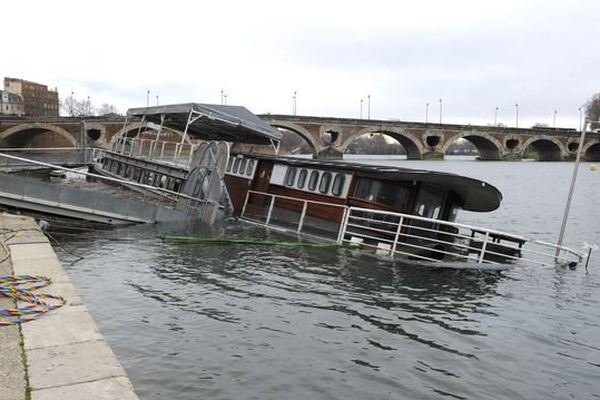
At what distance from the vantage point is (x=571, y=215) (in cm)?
3105

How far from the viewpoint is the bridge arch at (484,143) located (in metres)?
99.3

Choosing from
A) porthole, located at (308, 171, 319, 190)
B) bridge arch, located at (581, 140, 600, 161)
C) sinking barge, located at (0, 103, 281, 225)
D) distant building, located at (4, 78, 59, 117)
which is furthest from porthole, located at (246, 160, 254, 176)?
distant building, located at (4, 78, 59, 117)

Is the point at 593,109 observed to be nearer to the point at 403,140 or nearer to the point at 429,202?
the point at 403,140

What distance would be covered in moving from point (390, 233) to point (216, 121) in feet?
36.2

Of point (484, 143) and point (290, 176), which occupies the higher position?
point (484, 143)

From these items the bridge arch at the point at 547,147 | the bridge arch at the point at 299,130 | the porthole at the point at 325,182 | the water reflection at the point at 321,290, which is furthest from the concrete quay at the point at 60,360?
the bridge arch at the point at 547,147

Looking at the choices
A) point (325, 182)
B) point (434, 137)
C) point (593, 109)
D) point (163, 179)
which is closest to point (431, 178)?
point (325, 182)

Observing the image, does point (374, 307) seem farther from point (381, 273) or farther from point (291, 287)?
point (381, 273)

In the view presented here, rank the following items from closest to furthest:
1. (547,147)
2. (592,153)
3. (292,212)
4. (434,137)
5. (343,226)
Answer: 1. (343,226)
2. (292,212)
3. (434,137)
4. (592,153)
5. (547,147)

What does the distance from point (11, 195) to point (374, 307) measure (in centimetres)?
1114

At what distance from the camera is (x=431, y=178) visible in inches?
592

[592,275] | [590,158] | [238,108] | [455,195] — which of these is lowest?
[592,275]

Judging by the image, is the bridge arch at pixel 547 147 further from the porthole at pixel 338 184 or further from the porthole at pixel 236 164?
the porthole at pixel 338 184

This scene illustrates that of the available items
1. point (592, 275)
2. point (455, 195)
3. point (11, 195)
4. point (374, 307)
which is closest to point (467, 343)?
point (374, 307)
